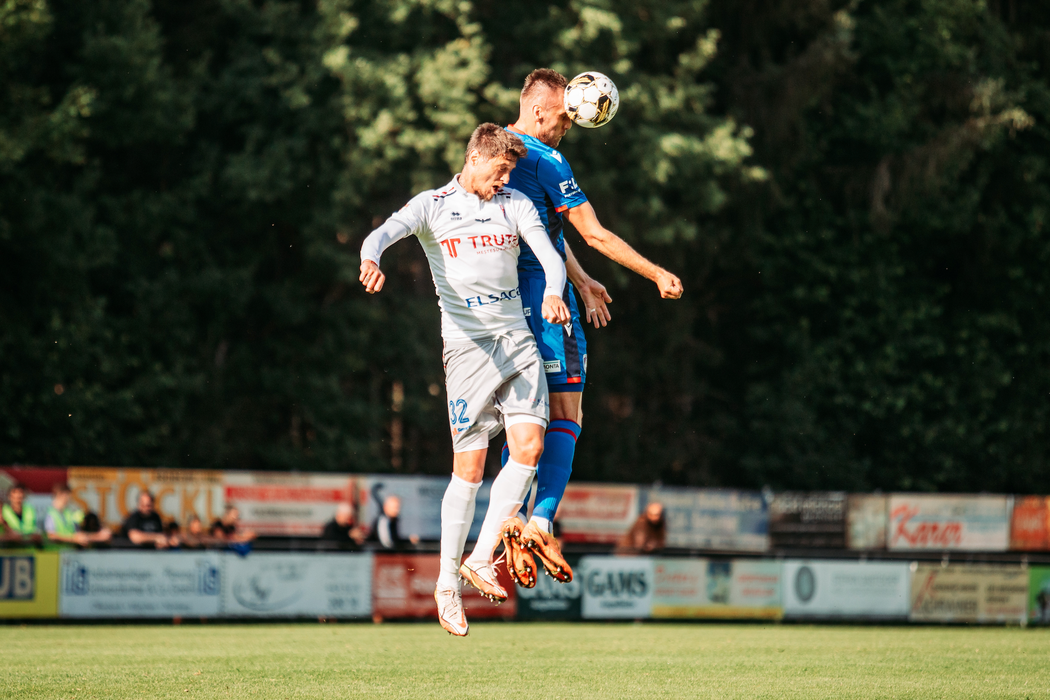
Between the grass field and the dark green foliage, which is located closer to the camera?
the grass field

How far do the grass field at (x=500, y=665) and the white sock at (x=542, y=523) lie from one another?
52.6 inches

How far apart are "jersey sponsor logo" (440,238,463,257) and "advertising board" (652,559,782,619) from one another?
1303 cm

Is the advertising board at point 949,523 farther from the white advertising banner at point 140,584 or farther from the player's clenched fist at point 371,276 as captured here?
the player's clenched fist at point 371,276

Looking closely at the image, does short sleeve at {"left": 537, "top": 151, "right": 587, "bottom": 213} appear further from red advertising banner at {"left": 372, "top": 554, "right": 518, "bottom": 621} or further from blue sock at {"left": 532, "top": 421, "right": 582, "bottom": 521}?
red advertising banner at {"left": 372, "top": 554, "right": 518, "bottom": 621}

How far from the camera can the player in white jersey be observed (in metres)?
6.94

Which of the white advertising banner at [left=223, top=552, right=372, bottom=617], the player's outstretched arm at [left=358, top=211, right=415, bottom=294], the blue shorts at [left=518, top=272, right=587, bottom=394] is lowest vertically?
the white advertising banner at [left=223, top=552, right=372, bottom=617]

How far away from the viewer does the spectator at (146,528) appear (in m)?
16.7

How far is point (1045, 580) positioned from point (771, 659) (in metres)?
12.1

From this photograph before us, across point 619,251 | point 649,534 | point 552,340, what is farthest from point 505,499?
point 649,534

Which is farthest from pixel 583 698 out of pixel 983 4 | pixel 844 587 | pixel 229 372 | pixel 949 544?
pixel 983 4

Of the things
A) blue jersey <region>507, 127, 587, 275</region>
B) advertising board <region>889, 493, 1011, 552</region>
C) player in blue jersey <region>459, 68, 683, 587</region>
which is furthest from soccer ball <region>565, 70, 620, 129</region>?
advertising board <region>889, 493, 1011, 552</region>

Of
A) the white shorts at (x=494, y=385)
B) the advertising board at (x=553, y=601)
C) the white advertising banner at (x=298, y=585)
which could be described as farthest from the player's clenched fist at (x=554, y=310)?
the advertising board at (x=553, y=601)

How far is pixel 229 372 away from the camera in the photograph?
89.6ft

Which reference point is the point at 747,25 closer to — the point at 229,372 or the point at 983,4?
the point at 983,4
